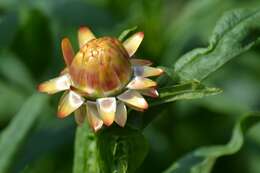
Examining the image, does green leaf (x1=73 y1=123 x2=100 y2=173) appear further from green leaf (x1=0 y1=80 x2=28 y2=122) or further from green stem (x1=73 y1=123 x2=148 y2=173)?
green leaf (x1=0 y1=80 x2=28 y2=122)

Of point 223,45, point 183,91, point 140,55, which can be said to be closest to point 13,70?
point 140,55

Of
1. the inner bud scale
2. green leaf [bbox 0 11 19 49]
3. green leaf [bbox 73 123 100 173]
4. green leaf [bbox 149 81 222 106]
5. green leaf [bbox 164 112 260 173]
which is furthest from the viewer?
green leaf [bbox 0 11 19 49]

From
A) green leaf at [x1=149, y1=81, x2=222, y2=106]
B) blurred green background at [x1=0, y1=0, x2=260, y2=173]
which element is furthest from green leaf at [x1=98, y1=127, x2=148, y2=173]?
blurred green background at [x1=0, y1=0, x2=260, y2=173]

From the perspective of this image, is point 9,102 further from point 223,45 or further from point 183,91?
point 183,91

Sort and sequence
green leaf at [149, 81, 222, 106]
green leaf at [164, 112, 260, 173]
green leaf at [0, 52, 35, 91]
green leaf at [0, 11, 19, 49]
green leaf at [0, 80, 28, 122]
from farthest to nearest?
green leaf at [0, 52, 35, 91] < green leaf at [0, 80, 28, 122] < green leaf at [0, 11, 19, 49] < green leaf at [164, 112, 260, 173] < green leaf at [149, 81, 222, 106]

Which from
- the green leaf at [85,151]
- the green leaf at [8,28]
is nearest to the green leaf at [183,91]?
the green leaf at [85,151]
